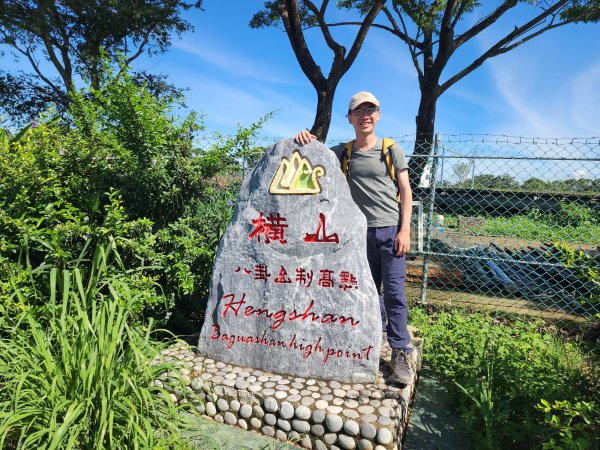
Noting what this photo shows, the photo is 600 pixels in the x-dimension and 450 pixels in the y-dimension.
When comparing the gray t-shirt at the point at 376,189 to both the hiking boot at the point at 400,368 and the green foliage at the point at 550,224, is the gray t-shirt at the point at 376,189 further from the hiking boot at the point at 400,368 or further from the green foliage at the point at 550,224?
A: the green foliage at the point at 550,224

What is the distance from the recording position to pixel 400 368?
8.28 ft

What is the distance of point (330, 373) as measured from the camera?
99.2 inches

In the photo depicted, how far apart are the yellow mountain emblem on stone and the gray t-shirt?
266mm

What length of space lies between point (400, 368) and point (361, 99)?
1583 mm

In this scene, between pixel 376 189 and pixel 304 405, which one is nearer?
pixel 304 405

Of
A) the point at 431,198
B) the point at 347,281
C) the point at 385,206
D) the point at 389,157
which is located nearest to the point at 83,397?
the point at 347,281

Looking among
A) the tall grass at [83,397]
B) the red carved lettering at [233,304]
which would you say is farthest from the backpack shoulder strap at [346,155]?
the tall grass at [83,397]

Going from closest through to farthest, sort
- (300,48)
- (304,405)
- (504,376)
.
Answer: (304,405) → (504,376) → (300,48)

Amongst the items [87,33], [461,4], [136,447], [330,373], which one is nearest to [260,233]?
[330,373]

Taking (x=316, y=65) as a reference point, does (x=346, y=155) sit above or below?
below

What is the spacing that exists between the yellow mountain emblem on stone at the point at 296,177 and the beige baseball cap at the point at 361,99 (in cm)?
40

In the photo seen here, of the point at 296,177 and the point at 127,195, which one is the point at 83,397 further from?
the point at 127,195

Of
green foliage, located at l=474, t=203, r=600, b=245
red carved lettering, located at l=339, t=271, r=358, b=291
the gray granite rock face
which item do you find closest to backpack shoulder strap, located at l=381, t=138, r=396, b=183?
the gray granite rock face

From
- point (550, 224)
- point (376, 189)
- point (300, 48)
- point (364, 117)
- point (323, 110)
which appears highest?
point (300, 48)
